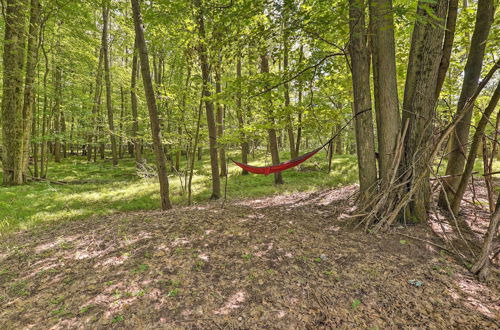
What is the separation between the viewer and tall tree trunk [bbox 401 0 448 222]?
2936 mm

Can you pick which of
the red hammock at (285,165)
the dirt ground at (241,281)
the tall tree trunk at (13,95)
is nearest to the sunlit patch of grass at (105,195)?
the tall tree trunk at (13,95)

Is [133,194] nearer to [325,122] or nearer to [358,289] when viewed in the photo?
[325,122]

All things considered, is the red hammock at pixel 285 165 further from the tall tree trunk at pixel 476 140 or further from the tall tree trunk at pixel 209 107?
the tall tree trunk at pixel 476 140

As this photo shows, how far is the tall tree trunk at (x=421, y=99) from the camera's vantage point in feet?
9.63

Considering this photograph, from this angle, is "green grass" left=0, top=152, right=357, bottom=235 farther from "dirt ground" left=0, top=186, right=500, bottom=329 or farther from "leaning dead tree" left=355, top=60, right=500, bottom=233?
"leaning dead tree" left=355, top=60, right=500, bottom=233

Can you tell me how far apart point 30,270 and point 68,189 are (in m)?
5.90

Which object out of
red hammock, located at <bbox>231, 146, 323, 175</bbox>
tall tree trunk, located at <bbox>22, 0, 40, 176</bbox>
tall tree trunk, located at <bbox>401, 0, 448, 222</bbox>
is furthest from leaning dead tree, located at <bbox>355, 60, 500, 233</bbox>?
tall tree trunk, located at <bbox>22, 0, 40, 176</bbox>

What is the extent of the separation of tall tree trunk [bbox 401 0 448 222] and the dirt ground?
67cm

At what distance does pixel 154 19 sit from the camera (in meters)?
4.03

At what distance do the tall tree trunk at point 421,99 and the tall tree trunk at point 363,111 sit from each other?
418 mm

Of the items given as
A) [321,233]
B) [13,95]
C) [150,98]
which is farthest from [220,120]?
[321,233]

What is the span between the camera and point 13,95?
662 centimetres

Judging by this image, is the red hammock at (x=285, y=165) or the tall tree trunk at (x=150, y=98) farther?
the tall tree trunk at (x=150, y=98)

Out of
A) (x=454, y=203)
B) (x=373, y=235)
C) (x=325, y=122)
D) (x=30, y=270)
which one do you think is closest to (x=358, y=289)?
(x=373, y=235)
